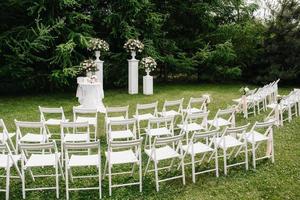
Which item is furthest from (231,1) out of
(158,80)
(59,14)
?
(59,14)

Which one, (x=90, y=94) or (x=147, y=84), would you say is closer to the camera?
(x=90, y=94)

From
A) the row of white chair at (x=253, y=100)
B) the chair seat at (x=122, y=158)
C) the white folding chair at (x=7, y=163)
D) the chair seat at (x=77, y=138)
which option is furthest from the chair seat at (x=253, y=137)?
the white folding chair at (x=7, y=163)

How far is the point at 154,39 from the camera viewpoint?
1892 centimetres

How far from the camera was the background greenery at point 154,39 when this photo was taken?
15.7 meters

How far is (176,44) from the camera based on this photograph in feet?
66.0

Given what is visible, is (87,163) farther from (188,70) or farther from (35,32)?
(188,70)

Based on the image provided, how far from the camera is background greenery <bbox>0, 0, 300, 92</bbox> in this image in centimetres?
1571

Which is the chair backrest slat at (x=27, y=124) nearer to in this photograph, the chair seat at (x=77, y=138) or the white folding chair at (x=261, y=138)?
the chair seat at (x=77, y=138)

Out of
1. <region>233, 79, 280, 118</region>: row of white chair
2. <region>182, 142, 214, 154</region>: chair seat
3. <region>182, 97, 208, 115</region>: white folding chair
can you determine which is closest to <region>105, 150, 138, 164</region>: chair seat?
<region>182, 142, 214, 154</region>: chair seat

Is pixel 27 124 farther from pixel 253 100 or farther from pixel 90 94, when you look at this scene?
pixel 253 100

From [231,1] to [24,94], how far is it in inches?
460

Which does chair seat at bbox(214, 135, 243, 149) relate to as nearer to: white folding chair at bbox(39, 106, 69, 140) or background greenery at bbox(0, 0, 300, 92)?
white folding chair at bbox(39, 106, 69, 140)

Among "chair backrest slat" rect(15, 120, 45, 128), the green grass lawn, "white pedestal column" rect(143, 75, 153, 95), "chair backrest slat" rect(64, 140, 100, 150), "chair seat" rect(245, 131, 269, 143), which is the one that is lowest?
the green grass lawn

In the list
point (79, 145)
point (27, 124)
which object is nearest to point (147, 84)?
point (27, 124)
